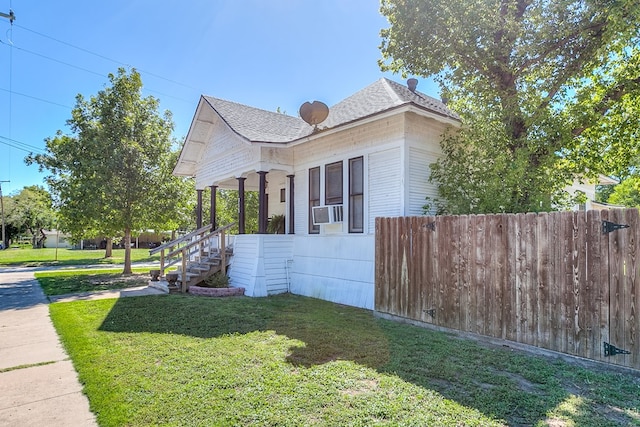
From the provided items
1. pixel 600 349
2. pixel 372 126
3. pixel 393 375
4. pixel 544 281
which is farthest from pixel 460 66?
pixel 393 375

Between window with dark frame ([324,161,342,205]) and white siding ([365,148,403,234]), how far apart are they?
1.14 metres

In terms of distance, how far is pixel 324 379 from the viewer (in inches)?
147

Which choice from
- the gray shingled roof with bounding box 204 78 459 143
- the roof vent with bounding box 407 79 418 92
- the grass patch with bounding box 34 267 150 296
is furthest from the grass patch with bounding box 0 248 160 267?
the roof vent with bounding box 407 79 418 92

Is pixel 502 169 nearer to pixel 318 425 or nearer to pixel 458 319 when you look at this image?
pixel 458 319

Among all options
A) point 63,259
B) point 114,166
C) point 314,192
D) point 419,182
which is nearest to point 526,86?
point 419,182

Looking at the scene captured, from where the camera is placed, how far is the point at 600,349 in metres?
4.01

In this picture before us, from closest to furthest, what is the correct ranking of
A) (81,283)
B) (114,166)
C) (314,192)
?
(314,192) → (81,283) → (114,166)

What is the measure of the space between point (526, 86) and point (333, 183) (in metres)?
4.79

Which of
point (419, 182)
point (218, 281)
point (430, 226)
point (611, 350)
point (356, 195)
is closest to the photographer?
point (611, 350)

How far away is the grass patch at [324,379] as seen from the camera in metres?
2.99

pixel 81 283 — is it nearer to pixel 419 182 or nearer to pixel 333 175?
pixel 333 175

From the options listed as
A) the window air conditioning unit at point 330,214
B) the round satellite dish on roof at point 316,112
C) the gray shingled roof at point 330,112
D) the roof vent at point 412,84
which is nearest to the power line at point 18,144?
the gray shingled roof at point 330,112

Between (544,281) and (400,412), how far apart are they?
276 centimetres

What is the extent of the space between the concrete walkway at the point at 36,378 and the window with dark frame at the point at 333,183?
633 centimetres
